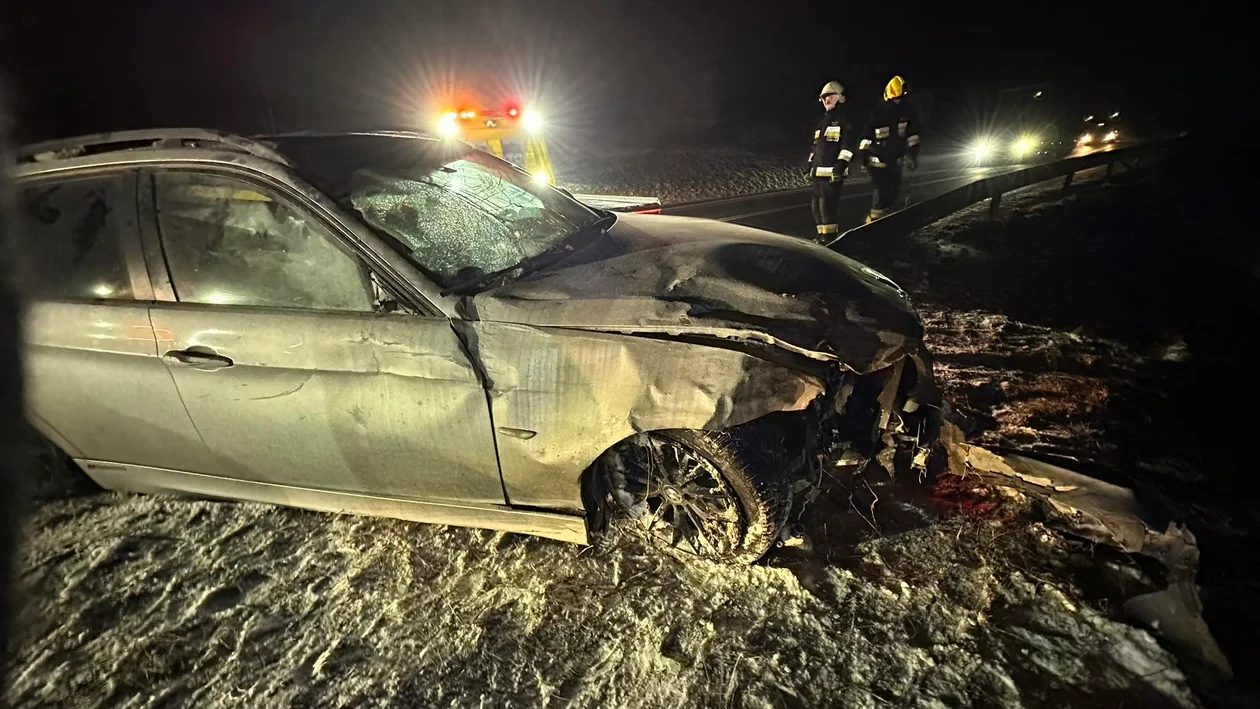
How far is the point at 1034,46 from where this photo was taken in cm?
2900

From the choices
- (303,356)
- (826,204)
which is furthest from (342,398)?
(826,204)

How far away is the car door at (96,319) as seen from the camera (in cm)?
258

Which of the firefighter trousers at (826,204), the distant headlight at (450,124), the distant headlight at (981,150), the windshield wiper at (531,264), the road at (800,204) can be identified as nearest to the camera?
the windshield wiper at (531,264)

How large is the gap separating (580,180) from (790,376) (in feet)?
32.3

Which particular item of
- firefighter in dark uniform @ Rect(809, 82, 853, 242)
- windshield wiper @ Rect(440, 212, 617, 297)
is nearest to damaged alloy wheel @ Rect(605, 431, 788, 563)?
windshield wiper @ Rect(440, 212, 617, 297)

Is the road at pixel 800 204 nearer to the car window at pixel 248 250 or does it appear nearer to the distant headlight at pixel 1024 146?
the distant headlight at pixel 1024 146

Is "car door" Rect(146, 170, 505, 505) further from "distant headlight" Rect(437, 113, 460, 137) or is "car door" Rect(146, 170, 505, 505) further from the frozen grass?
"distant headlight" Rect(437, 113, 460, 137)

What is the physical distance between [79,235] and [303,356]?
121 cm

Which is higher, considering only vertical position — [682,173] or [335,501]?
[682,173]

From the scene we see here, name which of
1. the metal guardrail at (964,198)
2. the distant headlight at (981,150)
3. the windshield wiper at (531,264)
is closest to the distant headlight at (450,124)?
the metal guardrail at (964,198)

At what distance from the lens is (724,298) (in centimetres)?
234

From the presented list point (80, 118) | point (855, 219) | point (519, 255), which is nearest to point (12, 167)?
point (519, 255)

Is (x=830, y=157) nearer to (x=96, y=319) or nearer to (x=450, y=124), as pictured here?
(x=450, y=124)

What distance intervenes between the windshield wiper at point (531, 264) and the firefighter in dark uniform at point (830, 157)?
13.4 ft
